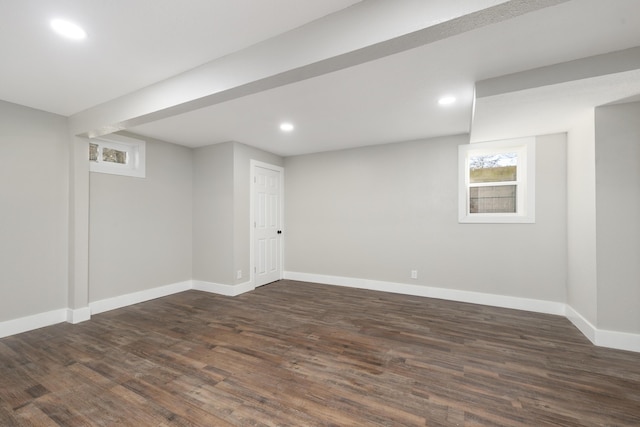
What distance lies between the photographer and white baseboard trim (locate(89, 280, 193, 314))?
3681mm

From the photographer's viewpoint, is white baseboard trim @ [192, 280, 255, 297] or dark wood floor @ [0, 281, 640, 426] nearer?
dark wood floor @ [0, 281, 640, 426]

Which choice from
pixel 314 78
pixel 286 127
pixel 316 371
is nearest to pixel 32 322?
pixel 316 371

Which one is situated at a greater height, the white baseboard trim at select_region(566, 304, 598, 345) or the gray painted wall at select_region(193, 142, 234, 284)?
the gray painted wall at select_region(193, 142, 234, 284)

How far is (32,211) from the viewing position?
316 centimetres

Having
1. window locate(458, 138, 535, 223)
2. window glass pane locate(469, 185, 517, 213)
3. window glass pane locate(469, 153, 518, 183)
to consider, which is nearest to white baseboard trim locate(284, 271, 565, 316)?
window locate(458, 138, 535, 223)

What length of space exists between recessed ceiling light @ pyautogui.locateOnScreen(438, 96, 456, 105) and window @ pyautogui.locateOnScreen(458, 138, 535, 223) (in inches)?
54.9

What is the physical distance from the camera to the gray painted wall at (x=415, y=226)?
3.64m

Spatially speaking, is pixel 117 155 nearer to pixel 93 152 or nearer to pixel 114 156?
pixel 114 156

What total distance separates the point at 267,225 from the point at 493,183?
379 cm

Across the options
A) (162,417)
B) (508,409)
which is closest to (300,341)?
(162,417)

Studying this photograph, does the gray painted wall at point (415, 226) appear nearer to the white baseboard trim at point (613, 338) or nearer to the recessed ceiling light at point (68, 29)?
the white baseboard trim at point (613, 338)

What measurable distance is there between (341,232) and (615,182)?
3.51m

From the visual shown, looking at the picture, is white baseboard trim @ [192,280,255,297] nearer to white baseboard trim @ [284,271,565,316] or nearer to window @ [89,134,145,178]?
white baseboard trim @ [284,271,565,316]

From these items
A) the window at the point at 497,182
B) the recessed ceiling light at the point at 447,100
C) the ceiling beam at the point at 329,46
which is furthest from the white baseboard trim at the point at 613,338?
the ceiling beam at the point at 329,46
